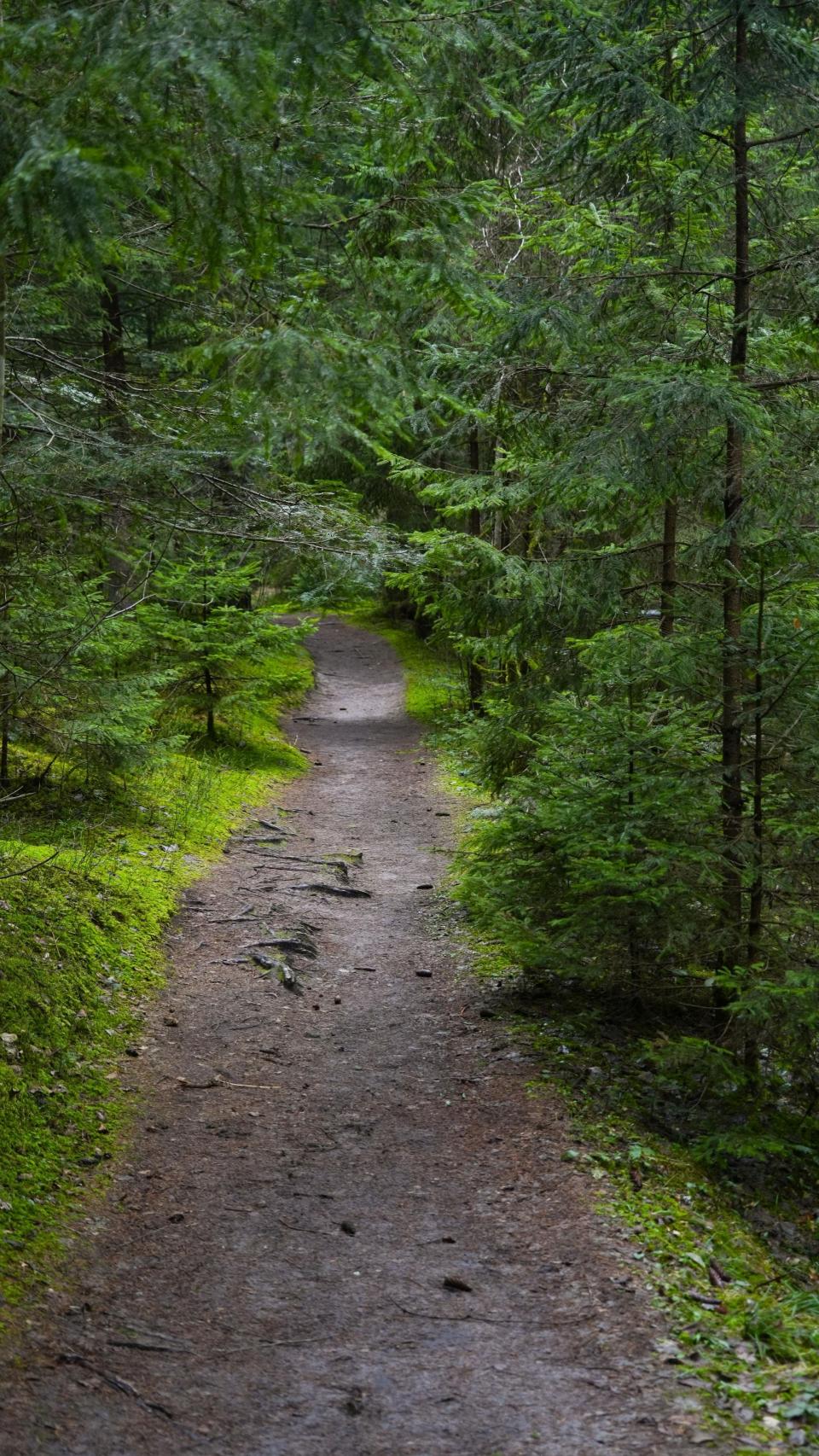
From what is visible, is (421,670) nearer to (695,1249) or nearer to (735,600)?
(735,600)

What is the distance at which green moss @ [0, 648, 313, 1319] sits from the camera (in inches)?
211

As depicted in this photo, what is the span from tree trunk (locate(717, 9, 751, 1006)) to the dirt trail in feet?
5.47

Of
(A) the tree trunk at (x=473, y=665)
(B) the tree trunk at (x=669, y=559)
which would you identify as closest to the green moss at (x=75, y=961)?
(B) the tree trunk at (x=669, y=559)

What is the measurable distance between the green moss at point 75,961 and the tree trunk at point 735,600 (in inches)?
155

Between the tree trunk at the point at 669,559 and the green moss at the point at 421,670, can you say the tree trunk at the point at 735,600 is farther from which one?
the green moss at the point at 421,670

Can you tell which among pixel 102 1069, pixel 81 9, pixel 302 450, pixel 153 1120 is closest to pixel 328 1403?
pixel 153 1120

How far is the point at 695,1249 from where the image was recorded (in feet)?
16.7

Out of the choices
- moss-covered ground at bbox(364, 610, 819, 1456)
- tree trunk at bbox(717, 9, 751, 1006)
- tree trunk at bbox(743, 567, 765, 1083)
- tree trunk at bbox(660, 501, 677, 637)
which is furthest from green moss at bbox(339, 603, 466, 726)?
tree trunk at bbox(743, 567, 765, 1083)

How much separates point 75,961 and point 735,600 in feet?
17.3

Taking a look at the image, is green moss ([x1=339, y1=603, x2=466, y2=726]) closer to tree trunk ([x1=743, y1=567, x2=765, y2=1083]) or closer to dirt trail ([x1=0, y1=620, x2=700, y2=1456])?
dirt trail ([x1=0, y1=620, x2=700, y2=1456])

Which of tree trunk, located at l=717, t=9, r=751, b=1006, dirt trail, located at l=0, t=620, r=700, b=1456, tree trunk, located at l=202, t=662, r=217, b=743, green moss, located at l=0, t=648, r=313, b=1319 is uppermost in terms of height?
tree trunk, located at l=717, t=9, r=751, b=1006

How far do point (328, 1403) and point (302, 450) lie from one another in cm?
406

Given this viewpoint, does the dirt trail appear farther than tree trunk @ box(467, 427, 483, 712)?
No

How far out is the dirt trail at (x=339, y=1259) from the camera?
152 inches
